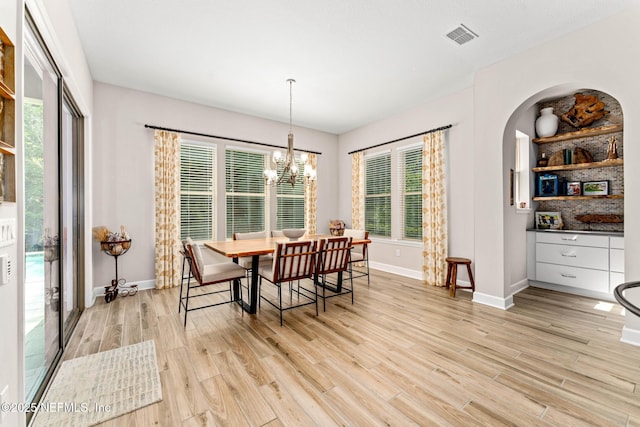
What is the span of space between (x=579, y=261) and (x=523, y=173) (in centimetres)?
145

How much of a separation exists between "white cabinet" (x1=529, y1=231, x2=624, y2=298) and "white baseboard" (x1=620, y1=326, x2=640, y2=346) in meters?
1.24

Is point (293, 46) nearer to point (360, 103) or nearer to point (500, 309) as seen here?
point (360, 103)

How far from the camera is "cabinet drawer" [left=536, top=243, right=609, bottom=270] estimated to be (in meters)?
3.52

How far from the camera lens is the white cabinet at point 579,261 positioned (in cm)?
343

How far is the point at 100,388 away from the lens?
1.86 metres

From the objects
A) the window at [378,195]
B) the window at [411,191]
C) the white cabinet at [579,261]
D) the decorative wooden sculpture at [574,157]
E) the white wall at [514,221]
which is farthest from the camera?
the window at [378,195]

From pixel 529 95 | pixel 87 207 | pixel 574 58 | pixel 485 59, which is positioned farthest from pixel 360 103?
pixel 87 207

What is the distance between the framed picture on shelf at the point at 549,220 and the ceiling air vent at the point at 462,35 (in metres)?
3.05

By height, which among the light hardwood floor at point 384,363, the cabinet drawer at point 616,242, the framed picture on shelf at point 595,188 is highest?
the framed picture on shelf at point 595,188

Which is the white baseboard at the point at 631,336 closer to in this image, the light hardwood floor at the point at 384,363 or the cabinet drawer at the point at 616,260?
the light hardwood floor at the point at 384,363

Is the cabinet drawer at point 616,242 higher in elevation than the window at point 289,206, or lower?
lower

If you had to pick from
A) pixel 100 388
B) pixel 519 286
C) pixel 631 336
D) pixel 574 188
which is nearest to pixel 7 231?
pixel 100 388

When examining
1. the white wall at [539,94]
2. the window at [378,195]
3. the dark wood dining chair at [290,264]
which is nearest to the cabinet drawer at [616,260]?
the white wall at [539,94]

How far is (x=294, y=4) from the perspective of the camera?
237 centimetres
